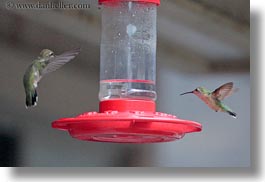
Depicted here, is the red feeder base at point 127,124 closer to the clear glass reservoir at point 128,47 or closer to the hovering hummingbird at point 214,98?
the clear glass reservoir at point 128,47

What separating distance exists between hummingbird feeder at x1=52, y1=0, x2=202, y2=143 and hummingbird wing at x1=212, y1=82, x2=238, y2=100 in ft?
2.18

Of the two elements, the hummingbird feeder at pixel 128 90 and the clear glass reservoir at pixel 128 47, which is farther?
the clear glass reservoir at pixel 128 47

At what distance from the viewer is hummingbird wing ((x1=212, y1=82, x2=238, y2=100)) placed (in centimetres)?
227

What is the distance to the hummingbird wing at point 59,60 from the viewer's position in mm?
2299

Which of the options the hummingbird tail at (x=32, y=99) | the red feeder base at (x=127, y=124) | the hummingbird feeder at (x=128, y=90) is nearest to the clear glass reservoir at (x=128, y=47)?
the hummingbird feeder at (x=128, y=90)

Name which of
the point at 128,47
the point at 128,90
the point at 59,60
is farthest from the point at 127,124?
the point at 59,60

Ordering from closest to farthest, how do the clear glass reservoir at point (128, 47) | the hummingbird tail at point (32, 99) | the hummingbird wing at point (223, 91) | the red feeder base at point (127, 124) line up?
the red feeder base at point (127, 124)
the clear glass reservoir at point (128, 47)
the hummingbird wing at point (223, 91)
the hummingbird tail at point (32, 99)

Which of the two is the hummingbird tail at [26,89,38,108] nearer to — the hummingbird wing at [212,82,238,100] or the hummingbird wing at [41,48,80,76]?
the hummingbird wing at [41,48,80,76]

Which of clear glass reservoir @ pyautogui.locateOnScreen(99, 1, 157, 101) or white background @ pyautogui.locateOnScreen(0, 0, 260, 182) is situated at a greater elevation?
clear glass reservoir @ pyautogui.locateOnScreen(99, 1, 157, 101)

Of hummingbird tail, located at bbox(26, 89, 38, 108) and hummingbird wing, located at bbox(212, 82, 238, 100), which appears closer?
hummingbird wing, located at bbox(212, 82, 238, 100)

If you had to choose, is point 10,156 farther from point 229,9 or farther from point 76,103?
point 229,9

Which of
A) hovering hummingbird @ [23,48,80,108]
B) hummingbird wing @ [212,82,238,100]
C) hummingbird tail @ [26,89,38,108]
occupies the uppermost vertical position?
hovering hummingbird @ [23,48,80,108]

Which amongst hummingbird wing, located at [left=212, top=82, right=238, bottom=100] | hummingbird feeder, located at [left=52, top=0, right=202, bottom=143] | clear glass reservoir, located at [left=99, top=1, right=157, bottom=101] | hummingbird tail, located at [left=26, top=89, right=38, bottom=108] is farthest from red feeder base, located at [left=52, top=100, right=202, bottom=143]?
hummingbird tail, located at [left=26, top=89, right=38, bottom=108]

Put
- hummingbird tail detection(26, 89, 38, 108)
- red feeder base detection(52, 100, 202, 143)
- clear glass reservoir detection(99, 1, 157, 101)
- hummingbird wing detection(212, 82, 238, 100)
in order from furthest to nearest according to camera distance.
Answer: hummingbird tail detection(26, 89, 38, 108)
hummingbird wing detection(212, 82, 238, 100)
clear glass reservoir detection(99, 1, 157, 101)
red feeder base detection(52, 100, 202, 143)
